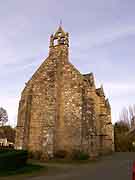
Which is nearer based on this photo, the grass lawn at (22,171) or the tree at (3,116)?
the grass lawn at (22,171)

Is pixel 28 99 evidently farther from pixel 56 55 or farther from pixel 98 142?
pixel 98 142

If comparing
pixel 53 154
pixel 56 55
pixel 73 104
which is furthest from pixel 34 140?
pixel 56 55

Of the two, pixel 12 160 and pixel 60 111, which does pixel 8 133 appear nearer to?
pixel 60 111

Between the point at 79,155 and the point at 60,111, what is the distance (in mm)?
5577

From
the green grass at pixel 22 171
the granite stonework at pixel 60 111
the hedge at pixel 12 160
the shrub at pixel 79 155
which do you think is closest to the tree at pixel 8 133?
the granite stonework at pixel 60 111

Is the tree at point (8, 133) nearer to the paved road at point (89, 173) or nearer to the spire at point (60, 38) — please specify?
the spire at point (60, 38)

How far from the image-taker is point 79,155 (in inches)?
990

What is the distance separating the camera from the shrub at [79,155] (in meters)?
25.0

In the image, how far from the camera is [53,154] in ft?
87.5

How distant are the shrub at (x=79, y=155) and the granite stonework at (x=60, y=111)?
51cm

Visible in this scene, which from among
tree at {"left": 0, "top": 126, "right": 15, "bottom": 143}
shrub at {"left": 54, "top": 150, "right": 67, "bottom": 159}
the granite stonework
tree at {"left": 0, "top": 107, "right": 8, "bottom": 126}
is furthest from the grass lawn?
tree at {"left": 0, "top": 126, "right": 15, "bottom": 143}

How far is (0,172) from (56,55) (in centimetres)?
1794

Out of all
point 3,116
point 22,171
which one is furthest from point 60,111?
point 3,116

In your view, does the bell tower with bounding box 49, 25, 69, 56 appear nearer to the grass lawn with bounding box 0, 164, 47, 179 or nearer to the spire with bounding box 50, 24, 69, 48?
the spire with bounding box 50, 24, 69, 48
